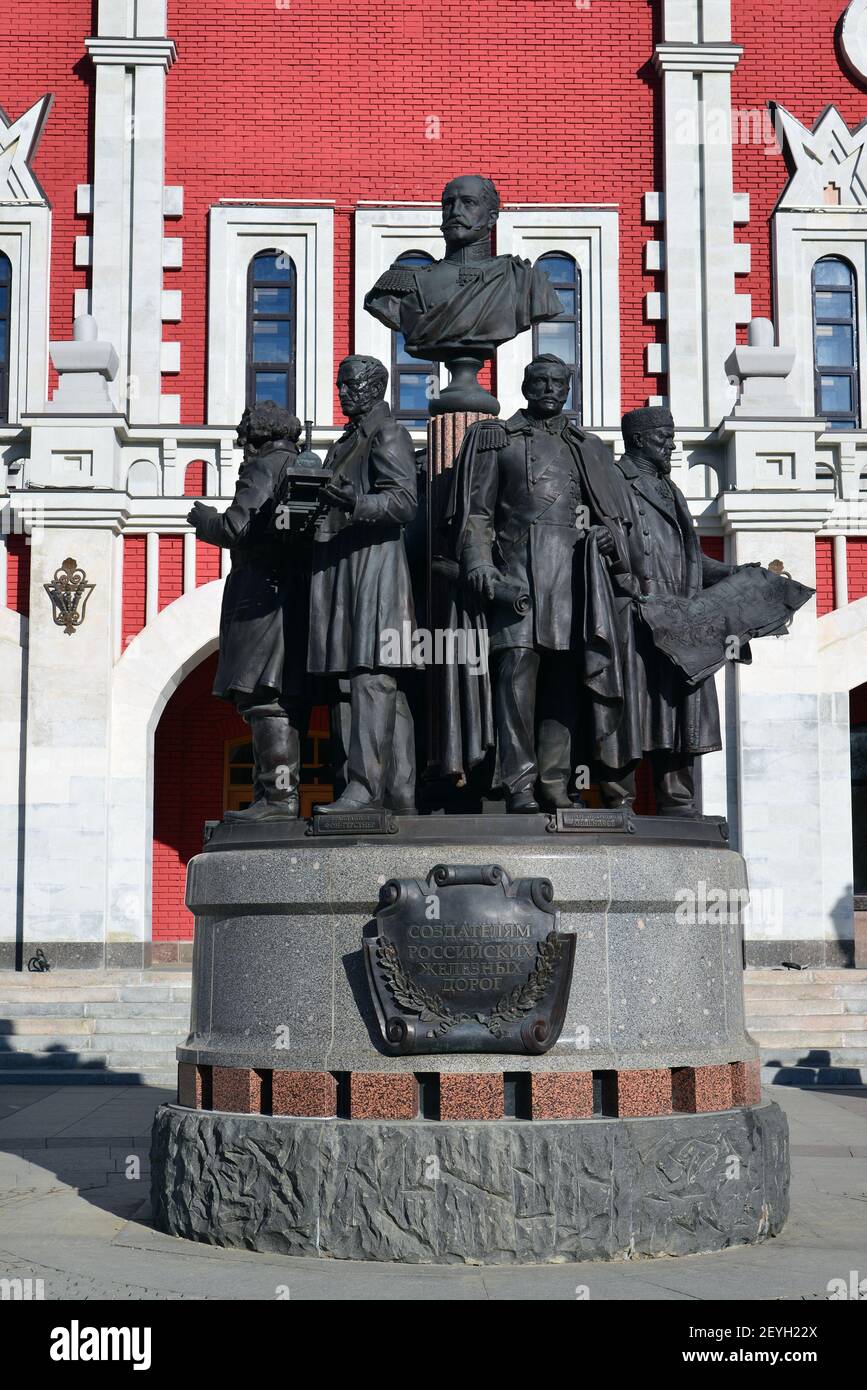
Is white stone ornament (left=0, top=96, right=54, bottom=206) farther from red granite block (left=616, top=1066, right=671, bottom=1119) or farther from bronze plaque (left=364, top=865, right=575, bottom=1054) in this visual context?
red granite block (left=616, top=1066, right=671, bottom=1119)

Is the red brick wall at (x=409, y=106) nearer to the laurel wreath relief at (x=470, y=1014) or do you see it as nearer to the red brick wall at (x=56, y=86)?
the red brick wall at (x=56, y=86)

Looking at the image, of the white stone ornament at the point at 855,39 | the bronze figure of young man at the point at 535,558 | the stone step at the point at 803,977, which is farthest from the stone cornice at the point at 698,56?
the bronze figure of young man at the point at 535,558

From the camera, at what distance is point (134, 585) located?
57.7ft

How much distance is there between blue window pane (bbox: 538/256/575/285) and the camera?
19219 millimetres

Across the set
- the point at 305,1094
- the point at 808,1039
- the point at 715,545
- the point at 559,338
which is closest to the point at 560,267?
the point at 559,338

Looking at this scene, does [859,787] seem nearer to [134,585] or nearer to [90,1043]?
[134,585]

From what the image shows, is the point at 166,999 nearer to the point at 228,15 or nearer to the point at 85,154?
the point at 85,154

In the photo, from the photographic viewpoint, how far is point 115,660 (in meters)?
17.3

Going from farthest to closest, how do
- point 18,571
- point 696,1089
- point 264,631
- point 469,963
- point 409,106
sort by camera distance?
1. point 409,106
2. point 18,571
3. point 264,631
4. point 696,1089
5. point 469,963

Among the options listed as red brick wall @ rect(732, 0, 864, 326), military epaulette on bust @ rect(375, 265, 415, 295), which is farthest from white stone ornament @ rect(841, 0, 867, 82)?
military epaulette on bust @ rect(375, 265, 415, 295)

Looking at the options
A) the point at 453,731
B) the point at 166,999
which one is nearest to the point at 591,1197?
the point at 453,731

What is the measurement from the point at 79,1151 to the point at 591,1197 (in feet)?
13.4

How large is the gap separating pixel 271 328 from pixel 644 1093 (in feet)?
→ 46.9

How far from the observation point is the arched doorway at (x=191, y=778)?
779 inches
